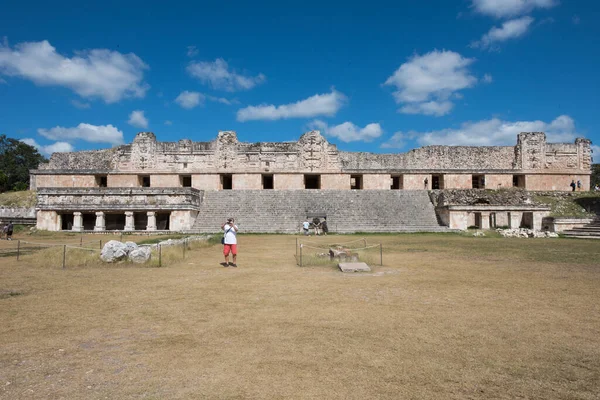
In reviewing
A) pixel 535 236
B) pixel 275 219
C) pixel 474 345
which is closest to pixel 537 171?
pixel 535 236

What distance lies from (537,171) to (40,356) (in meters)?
29.4

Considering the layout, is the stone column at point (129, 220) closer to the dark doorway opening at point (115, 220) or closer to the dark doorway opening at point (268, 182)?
the dark doorway opening at point (115, 220)

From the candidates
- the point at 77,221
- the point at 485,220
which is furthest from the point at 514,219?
the point at 77,221

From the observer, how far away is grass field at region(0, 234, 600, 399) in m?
2.62

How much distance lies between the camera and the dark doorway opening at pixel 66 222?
66.5ft

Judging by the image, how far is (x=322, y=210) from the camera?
20594 mm

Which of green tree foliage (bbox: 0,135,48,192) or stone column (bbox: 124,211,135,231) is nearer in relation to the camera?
stone column (bbox: 124,211,135,231)

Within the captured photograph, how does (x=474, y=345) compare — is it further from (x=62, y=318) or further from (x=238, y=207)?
(x=238, y=207)

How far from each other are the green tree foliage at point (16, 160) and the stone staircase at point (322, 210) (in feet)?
93.7

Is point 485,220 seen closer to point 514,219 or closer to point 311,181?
point 514,219

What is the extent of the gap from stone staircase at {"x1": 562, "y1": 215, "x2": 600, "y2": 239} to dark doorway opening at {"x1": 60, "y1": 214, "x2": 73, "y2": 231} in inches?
933

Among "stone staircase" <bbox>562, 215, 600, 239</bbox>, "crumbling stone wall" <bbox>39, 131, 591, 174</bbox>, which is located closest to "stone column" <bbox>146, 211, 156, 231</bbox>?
"crumbling stone wall" <bbox>39, 131, 591, 174</bbox>

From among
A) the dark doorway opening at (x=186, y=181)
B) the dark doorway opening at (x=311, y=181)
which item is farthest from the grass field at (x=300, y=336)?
the dark doorway opening at (x=311, y=181)

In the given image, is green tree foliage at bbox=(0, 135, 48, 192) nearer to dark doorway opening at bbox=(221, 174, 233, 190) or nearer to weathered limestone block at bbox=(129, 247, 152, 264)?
dark doorway opening at bbox=(221, 174, 233, 190)
